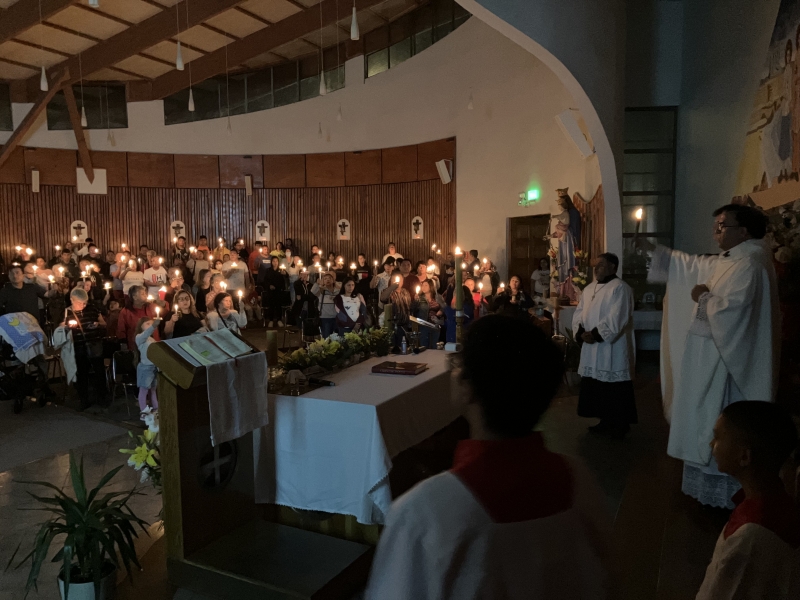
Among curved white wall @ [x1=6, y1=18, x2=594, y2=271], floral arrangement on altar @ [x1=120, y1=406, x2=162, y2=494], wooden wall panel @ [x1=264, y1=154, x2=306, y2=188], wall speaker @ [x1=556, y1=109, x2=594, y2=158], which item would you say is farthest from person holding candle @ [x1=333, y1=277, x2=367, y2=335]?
wooden wall panel @ [x1=264, y1=154, x2=306, y2=188]

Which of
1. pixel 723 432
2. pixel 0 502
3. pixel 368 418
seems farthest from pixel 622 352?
pixel 0 502

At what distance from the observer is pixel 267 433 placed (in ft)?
10.7

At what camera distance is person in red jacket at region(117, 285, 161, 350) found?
6.48m

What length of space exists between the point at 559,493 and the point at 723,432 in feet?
3.55

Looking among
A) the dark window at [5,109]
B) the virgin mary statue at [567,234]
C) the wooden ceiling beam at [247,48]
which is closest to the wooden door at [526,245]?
the virgin mary statue at [567,234]

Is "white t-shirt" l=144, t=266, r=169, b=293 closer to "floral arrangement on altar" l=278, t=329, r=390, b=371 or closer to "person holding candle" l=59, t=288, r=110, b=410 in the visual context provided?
"person holding candle" l=59, t=288, r=110, b=410

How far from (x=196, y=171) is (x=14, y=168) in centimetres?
422

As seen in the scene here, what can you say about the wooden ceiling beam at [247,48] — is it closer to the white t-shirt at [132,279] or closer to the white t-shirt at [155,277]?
the white t-shirt at [155,277]

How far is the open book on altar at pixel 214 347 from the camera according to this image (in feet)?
9.71

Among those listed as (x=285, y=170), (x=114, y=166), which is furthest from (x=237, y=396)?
(x=114, y=166)

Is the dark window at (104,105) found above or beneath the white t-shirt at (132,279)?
above

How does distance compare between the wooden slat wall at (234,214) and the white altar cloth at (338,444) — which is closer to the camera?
the white altar cloth at (338,444)

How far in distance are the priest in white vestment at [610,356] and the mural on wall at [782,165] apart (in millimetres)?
1145

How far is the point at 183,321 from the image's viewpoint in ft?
19.1
